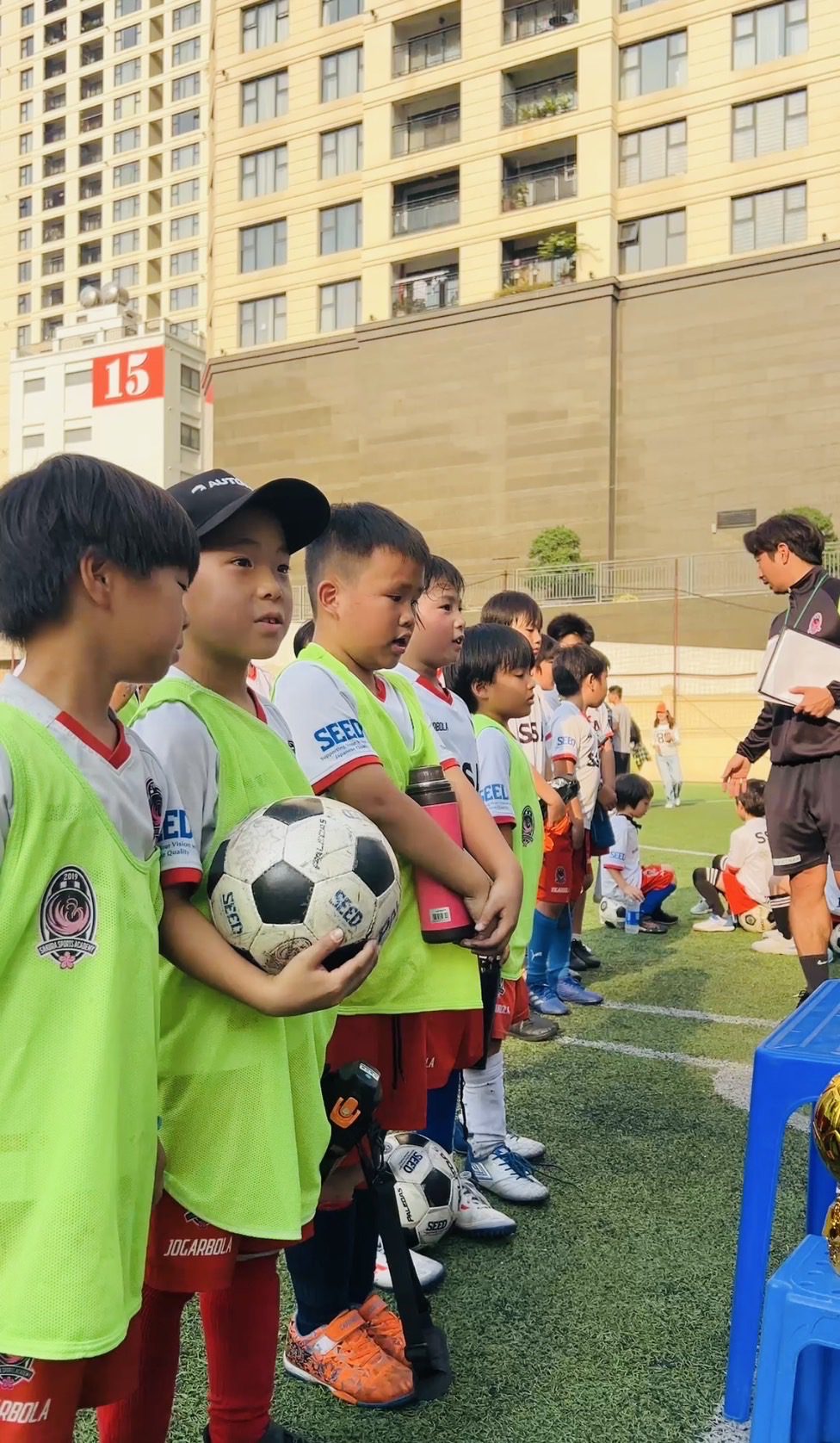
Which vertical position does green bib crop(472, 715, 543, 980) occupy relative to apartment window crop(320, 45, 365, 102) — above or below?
below

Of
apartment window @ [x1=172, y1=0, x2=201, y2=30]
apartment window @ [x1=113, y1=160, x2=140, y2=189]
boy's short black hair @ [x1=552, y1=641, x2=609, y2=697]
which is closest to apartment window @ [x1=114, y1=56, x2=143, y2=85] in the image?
apartment window @ [x1=172, y1=0, x2=201, y2=30]

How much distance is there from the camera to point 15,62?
60875mm

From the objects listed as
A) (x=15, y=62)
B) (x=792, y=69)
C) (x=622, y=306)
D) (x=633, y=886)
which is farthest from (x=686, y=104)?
(x=15, y=62)

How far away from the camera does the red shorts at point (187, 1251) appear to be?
1606 mm

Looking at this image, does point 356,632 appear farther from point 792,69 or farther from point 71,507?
point 792,69

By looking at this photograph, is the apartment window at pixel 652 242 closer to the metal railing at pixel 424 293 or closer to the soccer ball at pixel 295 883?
the metal railing at pixel 424 293

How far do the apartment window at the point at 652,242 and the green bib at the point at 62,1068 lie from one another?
2917cm

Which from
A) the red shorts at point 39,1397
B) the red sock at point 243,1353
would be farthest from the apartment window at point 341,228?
the red shorts at point 39,1397

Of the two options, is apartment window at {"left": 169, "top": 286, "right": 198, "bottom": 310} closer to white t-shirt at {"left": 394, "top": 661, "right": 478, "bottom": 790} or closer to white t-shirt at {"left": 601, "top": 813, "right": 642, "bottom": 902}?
A: white t-shirt at {"left": 601, "top": 813, "right": 642, "bottom": 902}

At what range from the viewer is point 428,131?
97.3 ft

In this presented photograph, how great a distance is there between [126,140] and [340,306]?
35893 millimetres

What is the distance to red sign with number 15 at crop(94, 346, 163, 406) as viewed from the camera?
46375mm

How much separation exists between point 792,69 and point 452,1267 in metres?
29.3

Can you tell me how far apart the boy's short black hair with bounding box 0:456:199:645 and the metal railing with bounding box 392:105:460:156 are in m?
31.5
